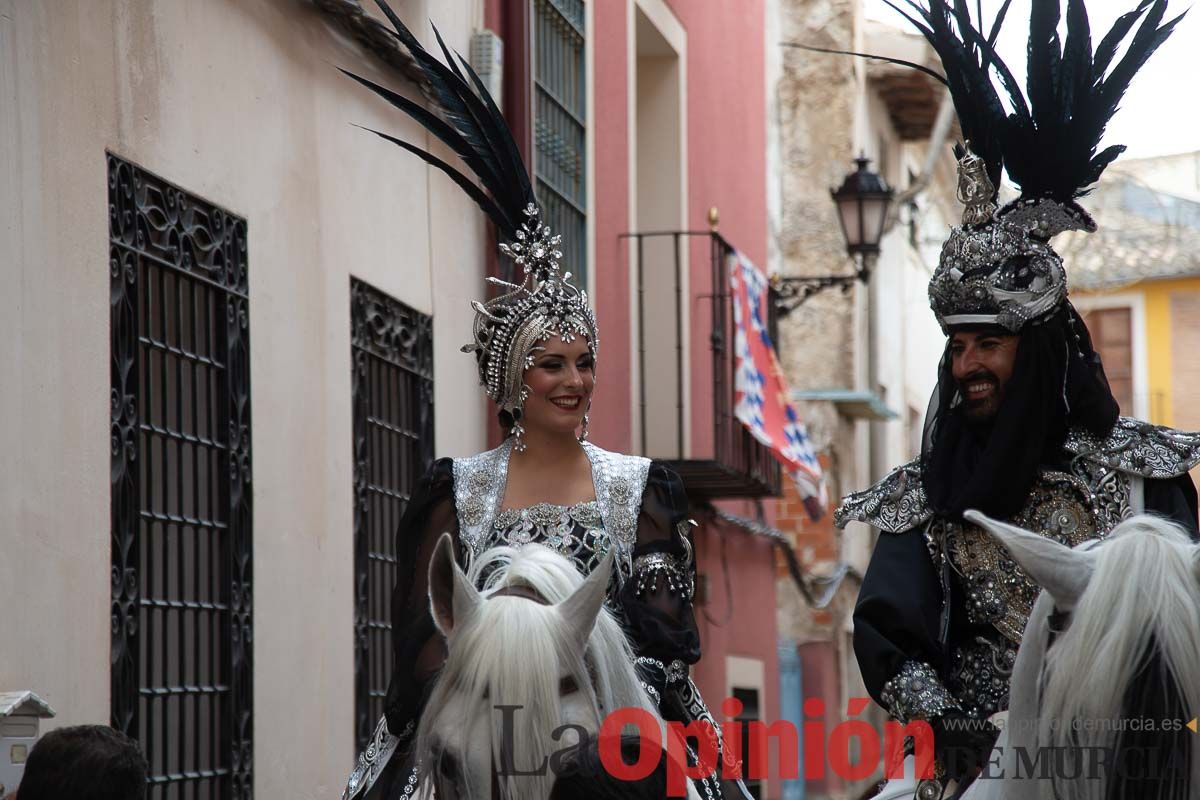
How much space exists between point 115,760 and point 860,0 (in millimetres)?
19485

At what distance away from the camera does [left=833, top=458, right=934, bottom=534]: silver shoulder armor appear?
5.04 m

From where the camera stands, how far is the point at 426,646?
476cm

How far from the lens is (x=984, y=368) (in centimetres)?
496

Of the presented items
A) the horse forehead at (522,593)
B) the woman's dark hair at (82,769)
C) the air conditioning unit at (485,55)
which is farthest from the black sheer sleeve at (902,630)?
the air conditioning unit at (485,55)

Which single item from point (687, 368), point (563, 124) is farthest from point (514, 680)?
point (687, 368)

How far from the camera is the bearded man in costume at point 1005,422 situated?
486 cm

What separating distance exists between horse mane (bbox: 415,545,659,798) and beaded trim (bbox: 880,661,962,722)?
2.11 ft

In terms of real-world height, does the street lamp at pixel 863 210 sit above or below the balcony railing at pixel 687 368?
above

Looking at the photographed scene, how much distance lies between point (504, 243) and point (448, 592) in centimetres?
169

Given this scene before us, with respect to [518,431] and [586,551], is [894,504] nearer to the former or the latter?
[586,551]

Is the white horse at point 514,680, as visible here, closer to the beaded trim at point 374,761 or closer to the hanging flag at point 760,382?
the beaded trim at point 374,761

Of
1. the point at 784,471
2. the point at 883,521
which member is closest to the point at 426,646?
the point at 883,521

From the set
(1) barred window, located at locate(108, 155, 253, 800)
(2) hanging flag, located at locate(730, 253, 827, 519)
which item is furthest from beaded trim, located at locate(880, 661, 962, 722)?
(2) hanging flag, located at locate(730, 253, 827, 519)

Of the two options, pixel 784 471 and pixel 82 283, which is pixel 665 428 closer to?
pixel 784 471
